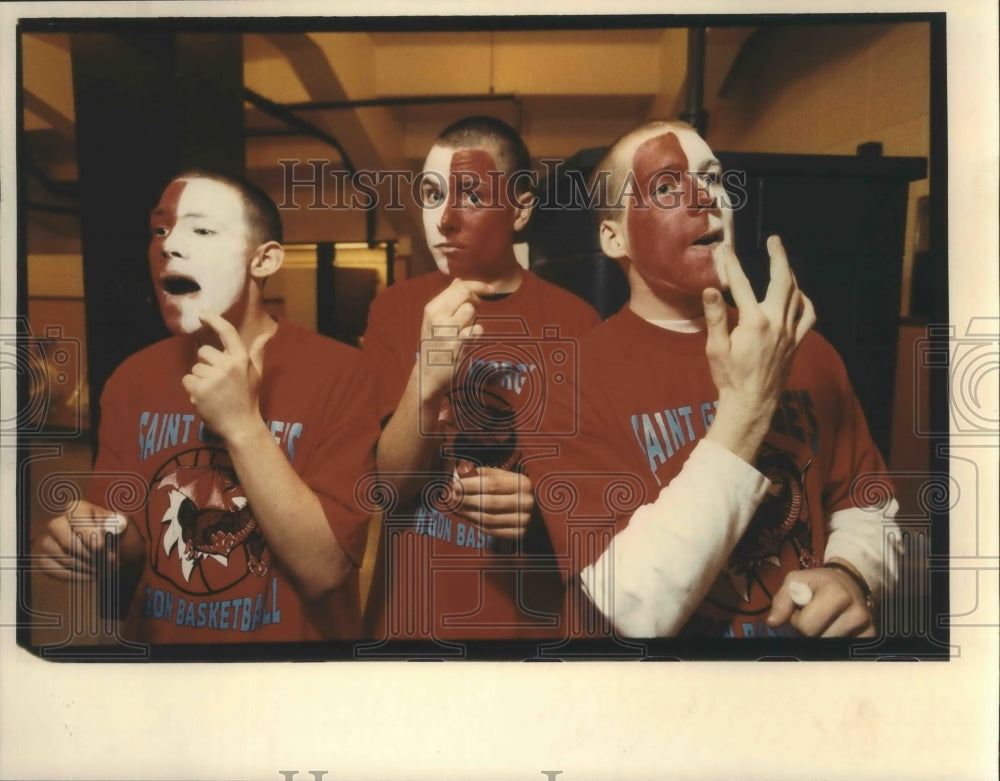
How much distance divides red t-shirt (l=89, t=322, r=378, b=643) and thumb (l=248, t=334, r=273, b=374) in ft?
0.04

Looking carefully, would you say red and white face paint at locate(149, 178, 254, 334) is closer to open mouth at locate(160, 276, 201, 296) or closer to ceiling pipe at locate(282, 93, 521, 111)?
open mouth at locate(160, 276, 201, 296)

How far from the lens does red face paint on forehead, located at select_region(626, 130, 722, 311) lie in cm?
139

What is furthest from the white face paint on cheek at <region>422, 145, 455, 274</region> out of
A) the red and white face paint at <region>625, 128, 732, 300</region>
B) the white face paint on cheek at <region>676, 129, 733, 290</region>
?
the white face paint on cheek at <region>676, 129, 733, 290</region>

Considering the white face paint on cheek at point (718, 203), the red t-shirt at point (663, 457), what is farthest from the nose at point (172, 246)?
the white face paint on cheek at point (718, 203)

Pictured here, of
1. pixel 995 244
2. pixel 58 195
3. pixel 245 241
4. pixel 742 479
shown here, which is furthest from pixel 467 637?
pixel 995 244

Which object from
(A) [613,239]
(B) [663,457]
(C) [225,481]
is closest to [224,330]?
(C) [225,481]

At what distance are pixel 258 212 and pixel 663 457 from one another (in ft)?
3.11

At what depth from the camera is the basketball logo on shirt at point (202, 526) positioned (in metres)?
1.39

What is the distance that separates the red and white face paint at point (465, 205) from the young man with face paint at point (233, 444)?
301mm

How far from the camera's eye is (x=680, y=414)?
1.38 metres

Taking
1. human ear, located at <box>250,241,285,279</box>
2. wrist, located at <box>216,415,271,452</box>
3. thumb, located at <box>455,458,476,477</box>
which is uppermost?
human ear, located at <box>250,241,285,279</box>

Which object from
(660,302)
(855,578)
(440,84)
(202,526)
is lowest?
(855,578)

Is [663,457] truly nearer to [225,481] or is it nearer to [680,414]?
[680,414]

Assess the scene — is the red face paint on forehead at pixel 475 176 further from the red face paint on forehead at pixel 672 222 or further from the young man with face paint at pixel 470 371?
the red face paint on forehead at pixel 672 222
